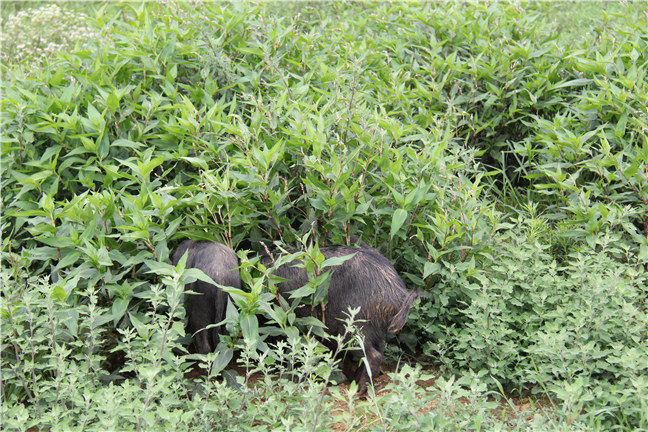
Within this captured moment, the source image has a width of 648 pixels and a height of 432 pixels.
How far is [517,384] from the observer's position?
334 cm

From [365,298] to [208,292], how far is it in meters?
0.77

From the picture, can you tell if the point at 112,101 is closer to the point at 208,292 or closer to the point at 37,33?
the point at 208,292

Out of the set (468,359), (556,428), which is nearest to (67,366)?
(468,359)

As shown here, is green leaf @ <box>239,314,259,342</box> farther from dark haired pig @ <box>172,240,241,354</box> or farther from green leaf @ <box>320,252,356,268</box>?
green leaf @ <box>320,252,356,268</box>

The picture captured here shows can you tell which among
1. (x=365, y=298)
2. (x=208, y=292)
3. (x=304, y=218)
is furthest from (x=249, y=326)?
(x=304, y=218)

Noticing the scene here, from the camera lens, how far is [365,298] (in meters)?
3.28

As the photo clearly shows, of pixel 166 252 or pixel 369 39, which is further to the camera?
pixel 369 39

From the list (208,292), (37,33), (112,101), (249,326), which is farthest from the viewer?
(37,33)

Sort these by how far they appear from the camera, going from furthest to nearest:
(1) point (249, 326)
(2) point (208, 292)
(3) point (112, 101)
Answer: (3) point (112, 101), (2) point (208, 292), (1) point (249, 326)

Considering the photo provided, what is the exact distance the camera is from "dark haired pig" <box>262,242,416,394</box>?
129 inches

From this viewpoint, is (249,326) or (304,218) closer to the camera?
(249,326)

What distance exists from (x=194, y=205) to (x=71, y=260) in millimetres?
651

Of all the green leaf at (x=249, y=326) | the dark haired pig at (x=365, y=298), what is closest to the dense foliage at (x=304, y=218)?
the green leaf at (x=249, y=326)

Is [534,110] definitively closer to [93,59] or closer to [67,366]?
[93,59]
